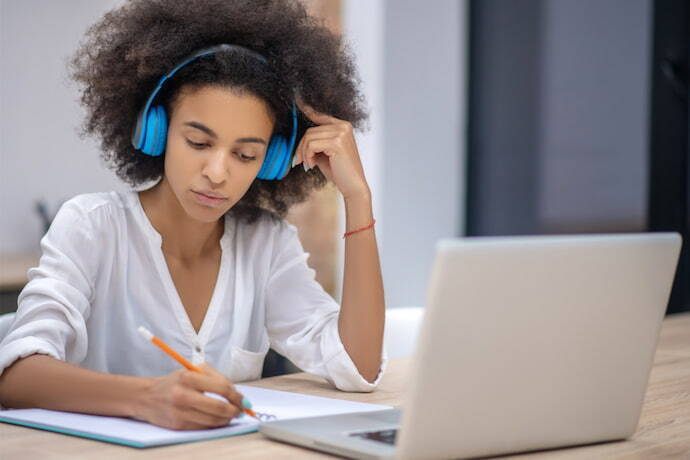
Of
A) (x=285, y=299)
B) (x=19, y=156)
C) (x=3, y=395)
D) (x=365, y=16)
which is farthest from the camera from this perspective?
(x=365, y=16)

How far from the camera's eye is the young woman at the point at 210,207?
1449 millimetres

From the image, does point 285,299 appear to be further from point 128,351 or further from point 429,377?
point 429,377

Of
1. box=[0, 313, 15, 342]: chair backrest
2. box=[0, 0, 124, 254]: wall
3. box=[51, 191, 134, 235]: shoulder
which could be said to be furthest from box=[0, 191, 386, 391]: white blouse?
box=[0, 0, 124, 254]: wall

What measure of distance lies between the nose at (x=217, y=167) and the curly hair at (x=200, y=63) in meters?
0.12

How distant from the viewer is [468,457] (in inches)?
37.8

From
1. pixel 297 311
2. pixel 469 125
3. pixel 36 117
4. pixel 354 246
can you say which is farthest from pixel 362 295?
pixel 469 125

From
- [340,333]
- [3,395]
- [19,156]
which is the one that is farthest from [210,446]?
[19,156]

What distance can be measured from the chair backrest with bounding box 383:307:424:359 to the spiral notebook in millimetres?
606

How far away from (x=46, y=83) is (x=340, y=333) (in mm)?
2340

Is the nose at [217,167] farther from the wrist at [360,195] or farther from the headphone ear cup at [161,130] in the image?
the wrist at [360,195]

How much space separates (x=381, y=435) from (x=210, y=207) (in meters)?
0.58

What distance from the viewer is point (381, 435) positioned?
1015 mm

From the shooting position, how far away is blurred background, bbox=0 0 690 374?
11.2 ft

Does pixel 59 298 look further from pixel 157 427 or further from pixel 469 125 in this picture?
pixel 469 125
